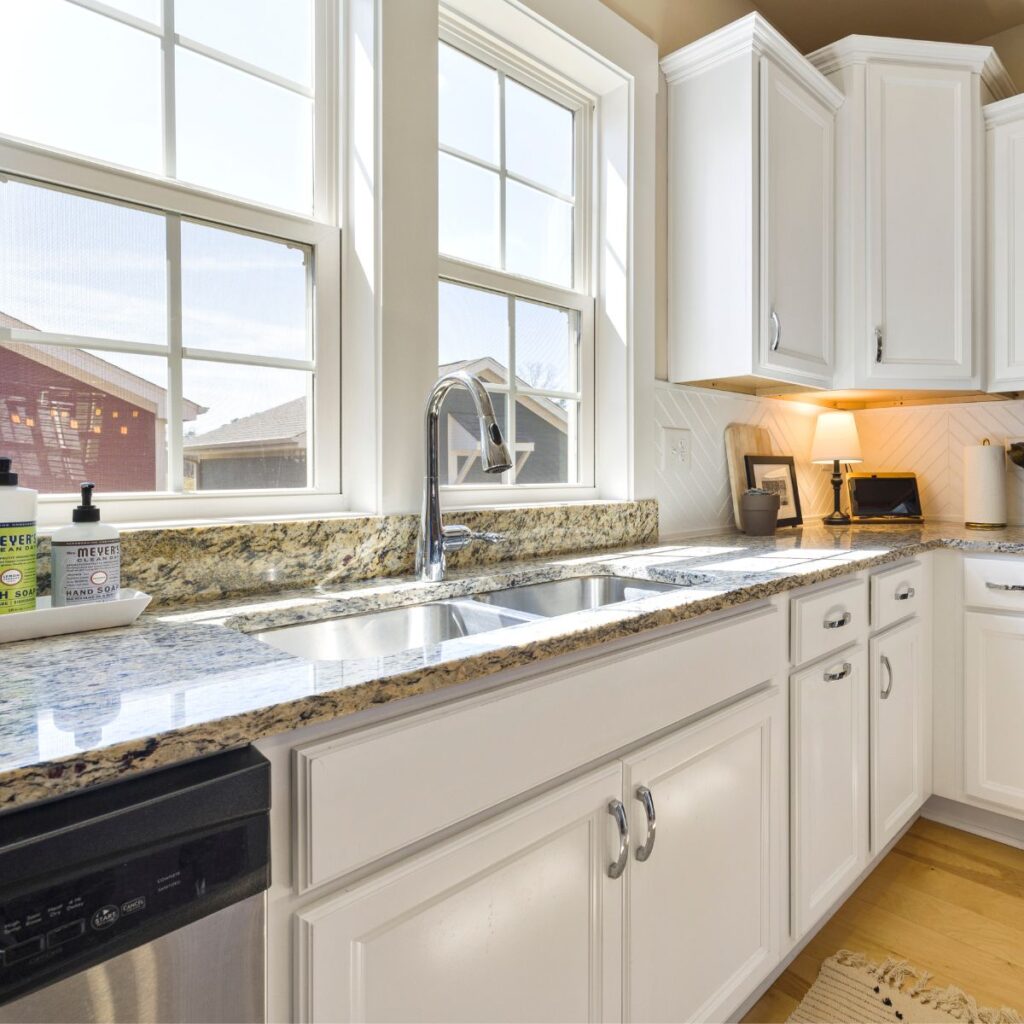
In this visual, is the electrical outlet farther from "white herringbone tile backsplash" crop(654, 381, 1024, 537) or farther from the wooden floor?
the wooden floor

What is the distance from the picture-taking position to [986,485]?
2598 millimetres

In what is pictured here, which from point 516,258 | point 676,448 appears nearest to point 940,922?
point 676,448

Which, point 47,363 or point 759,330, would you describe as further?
point 759,330

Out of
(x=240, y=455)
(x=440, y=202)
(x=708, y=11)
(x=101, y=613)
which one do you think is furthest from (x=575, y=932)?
(x=708, y=11)

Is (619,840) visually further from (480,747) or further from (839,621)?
(839,621)

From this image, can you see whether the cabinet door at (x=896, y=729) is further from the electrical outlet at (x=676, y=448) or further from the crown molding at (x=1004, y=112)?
the crown molding at (x=1004, y=112)

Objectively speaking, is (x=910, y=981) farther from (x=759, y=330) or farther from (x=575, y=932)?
(x=759, y=330)

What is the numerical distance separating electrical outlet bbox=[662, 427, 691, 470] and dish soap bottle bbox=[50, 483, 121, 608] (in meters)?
1.67

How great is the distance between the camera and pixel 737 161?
6.95ft

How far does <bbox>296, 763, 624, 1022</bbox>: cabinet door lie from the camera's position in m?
0.77

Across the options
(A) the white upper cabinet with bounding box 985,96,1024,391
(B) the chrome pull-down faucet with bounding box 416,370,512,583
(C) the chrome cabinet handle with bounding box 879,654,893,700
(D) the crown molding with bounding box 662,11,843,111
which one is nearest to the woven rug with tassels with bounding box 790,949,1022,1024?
(C) the chrome cabinet handle with bounding box 879,654,893,700

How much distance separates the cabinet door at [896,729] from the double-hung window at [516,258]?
98 centimetres

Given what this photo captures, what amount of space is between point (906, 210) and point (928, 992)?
234 centimetres

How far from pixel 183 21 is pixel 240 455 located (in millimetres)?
836
